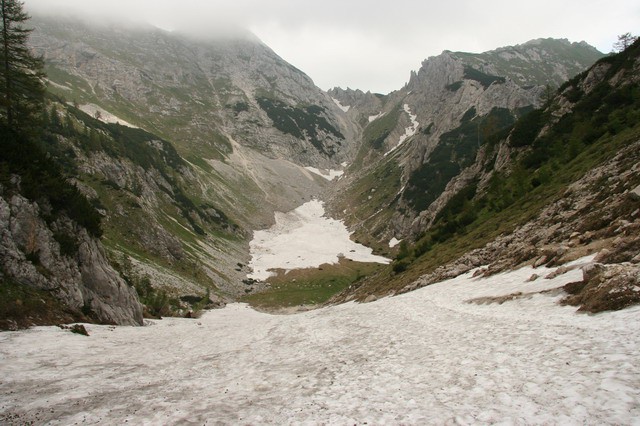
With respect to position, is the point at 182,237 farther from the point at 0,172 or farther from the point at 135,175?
the point at 0,172

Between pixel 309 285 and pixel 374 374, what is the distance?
9423 cm

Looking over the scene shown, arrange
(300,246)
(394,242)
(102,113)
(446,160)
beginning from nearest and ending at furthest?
1. (394,242)
2. (300,246)
3. (446,160)
4. (102,113)

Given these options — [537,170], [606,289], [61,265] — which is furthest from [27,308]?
[537,170]

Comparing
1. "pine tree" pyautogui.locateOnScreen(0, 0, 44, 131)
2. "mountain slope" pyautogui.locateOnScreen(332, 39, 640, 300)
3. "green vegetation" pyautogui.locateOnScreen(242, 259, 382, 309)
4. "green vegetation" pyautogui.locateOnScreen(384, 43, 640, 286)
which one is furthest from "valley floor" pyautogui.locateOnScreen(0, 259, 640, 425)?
"green vegetation" pyautogui.locateOnScreen(242, 259, 382, 309)

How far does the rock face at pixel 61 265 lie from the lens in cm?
2647

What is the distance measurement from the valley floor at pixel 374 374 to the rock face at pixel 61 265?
21.7 feet

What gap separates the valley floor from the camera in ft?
30.6

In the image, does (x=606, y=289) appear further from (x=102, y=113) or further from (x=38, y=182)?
(x=102, y=113)

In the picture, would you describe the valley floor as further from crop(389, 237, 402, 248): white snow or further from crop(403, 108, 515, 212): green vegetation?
crop(403, 108, 515, 212): green vegetation

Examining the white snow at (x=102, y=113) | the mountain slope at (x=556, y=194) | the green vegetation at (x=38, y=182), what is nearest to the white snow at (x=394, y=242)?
the mountain slope at (x=556, y=194)

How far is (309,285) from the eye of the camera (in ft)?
350

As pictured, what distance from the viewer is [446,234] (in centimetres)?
6438

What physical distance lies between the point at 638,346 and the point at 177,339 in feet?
89.0

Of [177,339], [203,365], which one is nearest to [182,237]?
[177,339]
